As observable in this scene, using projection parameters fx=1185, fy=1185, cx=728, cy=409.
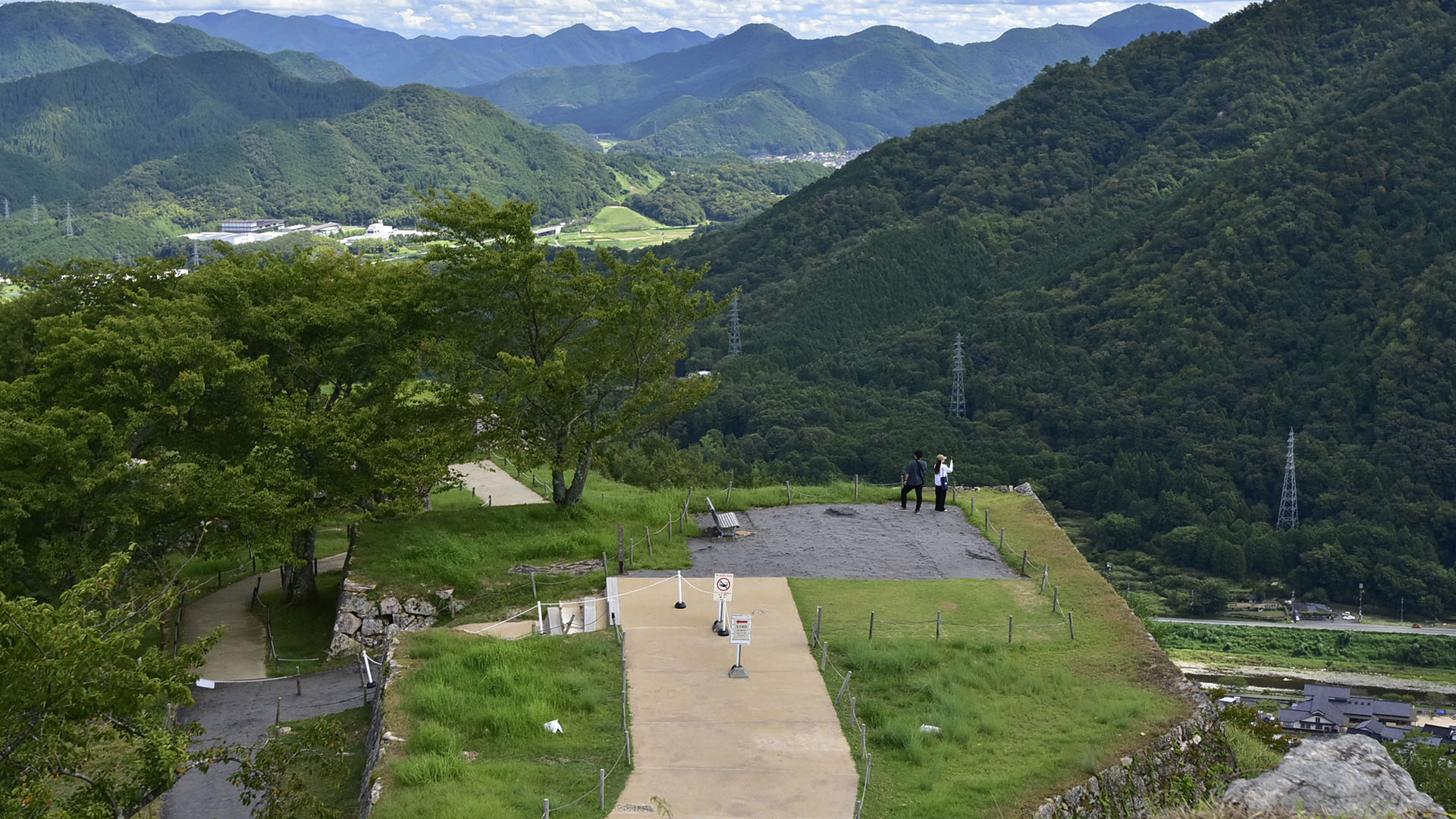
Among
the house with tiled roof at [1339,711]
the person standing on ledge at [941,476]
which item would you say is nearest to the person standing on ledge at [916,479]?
the person standing on ledge at [941,476]

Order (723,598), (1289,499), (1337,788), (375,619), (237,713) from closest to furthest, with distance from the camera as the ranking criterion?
(1337,788) → (723,598) → (237,713) → (375,619) → (1289,499)

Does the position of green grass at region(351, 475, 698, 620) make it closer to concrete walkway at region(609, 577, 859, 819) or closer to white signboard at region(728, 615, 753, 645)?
concrete walkway at region(609, 577, 859, 819)

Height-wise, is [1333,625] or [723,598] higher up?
[723,598]

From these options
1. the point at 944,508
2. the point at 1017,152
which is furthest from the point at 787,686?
the point at 1017,152

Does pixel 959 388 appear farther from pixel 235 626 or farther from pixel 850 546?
pixel 235 626

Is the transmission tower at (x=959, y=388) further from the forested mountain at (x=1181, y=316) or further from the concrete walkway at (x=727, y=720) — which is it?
the concrete walkway at (x=727, y=720)

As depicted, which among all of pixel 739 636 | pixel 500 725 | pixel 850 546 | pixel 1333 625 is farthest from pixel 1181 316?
pixel 500 725
